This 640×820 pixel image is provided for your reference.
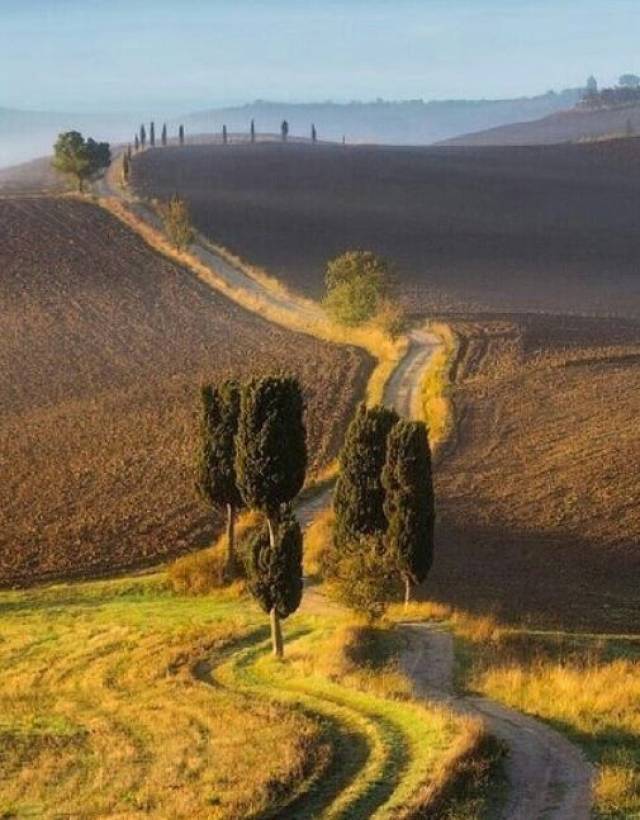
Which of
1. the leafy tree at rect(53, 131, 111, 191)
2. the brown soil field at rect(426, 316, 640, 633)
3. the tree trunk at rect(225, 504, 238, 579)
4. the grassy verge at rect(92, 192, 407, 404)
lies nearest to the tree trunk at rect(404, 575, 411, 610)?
the brown soil field at rect(426, 316, 640, 633)

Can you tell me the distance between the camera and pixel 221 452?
43.5 meters

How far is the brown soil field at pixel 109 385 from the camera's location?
158 feet

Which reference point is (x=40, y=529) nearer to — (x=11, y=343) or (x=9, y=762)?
(x=9, y=762)

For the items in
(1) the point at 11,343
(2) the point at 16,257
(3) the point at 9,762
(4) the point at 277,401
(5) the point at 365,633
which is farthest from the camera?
(2) the point at 16,257

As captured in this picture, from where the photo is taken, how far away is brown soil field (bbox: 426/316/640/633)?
40156 millimetres

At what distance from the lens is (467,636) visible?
33406mm

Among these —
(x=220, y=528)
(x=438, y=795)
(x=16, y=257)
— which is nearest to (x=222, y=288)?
(x=16, y=257)

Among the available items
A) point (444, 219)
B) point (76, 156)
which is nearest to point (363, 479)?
point (444, 219)

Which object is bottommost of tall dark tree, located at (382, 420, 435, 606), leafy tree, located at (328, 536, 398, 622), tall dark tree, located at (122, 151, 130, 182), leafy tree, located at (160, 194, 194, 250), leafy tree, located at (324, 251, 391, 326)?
leafy tree, located at (328, 536, 398, 622)

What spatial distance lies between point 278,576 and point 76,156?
403 feet

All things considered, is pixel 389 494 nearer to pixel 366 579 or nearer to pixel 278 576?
pixel 366 579

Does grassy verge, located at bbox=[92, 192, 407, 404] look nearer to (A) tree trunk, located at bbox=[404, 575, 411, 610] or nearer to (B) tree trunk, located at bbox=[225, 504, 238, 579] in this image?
(B) tree trunk, located at bbox=[225, 504, 238, 579]

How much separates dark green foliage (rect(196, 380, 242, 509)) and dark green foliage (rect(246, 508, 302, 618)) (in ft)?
28.4

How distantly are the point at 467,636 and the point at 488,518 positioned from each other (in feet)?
47.7
